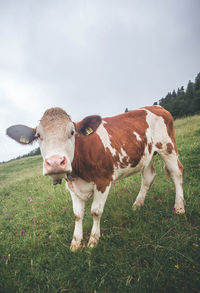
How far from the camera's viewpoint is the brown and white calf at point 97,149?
6.59 feet

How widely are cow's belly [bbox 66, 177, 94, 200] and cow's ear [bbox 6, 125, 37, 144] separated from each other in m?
1.01

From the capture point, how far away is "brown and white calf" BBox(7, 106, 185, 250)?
2.01m

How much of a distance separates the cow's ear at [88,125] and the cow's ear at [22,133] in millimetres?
750

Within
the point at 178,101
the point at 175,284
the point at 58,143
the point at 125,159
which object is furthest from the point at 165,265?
the point at 178,101

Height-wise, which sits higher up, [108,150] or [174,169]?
[108,150]

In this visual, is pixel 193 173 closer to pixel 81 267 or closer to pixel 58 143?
pixel 81 267

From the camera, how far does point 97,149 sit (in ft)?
8.69

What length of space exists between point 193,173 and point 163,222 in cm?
244

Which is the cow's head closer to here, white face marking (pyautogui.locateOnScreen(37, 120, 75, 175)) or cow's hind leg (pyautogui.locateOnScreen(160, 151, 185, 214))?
white face marking (pyautogui.locateOnScreen(37, 120, 75, 175))

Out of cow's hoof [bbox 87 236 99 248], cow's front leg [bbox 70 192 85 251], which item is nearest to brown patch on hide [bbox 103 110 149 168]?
cow's front leg [bbox 70 192 85 251]

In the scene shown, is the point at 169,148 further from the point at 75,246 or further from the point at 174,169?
the point at 75,246

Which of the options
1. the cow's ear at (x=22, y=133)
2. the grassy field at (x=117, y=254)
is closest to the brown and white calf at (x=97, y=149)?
the cow's ear at (x=22, y=133)

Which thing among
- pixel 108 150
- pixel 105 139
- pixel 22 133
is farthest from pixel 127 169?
pixel 22 133

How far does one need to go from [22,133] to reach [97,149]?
1.26 metres
